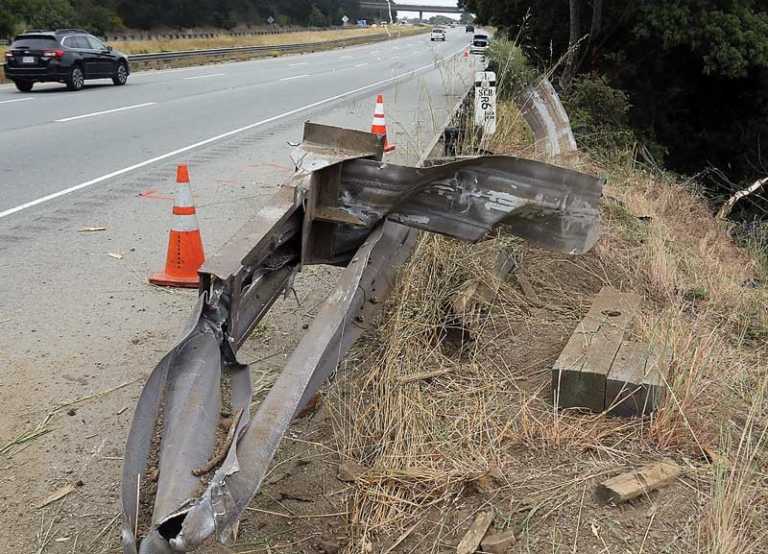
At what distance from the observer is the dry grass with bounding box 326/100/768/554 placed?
2.72 meters

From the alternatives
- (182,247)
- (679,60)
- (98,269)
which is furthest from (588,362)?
(679,60)

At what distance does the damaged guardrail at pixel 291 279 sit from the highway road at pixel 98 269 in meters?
0.65

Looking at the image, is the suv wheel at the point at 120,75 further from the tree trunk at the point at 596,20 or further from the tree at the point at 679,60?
the tree trunk at the point at 596,20

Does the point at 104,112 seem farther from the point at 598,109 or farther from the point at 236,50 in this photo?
the point at 236,50

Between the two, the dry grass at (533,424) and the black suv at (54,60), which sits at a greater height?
the dry grass at (533,424)

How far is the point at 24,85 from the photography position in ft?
68.4

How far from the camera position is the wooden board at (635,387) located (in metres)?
3.25

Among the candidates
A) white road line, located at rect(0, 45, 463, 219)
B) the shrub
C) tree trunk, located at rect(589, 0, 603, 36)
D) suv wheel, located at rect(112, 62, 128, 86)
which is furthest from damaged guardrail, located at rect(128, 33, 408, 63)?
suv wheel, located at rect(112, 62, 128, 86)

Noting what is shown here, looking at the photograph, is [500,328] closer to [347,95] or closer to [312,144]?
[312,144]

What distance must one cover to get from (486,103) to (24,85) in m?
16.8

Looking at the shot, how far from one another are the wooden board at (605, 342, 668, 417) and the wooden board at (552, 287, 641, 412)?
0.12 ft

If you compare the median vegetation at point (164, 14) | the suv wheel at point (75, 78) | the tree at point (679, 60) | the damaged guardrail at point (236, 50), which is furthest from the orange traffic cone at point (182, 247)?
the median vegetation at point (164, 14)

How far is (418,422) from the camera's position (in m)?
3.36

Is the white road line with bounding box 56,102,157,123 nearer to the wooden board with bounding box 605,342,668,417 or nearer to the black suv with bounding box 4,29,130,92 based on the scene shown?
the black suv with bounding box 4,29,130,92
